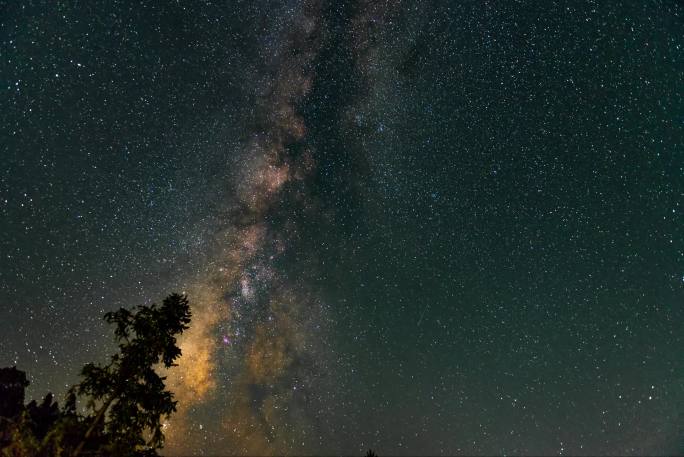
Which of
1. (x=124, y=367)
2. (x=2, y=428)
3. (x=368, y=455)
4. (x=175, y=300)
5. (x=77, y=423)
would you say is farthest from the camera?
(x=368, y=455)

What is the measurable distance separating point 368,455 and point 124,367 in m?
13.7

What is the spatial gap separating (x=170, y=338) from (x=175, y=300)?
1.19 meters

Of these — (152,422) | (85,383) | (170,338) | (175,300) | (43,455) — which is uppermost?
(175,300)

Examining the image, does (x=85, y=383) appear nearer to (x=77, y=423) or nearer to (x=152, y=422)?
(x=77, y=423)

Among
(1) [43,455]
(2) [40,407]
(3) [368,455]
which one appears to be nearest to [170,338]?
(1) [43,455]

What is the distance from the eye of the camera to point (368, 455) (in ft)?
67.5

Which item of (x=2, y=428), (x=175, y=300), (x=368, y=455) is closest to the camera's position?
(x=175, y=300)

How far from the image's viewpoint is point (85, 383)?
11570mm

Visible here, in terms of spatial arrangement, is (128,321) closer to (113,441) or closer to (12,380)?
(113,441)

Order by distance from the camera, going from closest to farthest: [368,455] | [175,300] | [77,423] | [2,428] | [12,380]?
[77,423], [175,300], [2,428], [368,455], [12,380]

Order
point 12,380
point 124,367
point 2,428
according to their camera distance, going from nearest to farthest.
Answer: point 124,367 < point 2,428 < point 12,380

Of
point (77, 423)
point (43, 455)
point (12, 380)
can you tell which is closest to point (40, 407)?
point (12, 380)

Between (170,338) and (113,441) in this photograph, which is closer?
(113,441)

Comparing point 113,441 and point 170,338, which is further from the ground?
point 170,338
